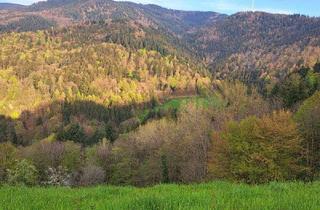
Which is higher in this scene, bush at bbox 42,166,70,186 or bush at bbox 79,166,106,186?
bush at bbox 42,166,70,186

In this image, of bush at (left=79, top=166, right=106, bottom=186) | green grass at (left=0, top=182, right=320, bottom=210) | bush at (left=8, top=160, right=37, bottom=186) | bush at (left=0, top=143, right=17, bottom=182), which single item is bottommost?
bush at (left=79, top=166, right=106, bottom=186)

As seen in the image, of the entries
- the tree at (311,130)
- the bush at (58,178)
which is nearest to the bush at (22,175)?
the bush at (58,178)

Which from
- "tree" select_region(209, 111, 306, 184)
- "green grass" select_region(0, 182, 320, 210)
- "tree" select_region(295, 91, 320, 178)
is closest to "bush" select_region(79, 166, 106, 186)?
"tree" select_region(209, 111, 306, 184)

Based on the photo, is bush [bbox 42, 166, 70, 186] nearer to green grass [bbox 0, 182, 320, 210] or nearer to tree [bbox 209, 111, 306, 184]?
tree [bbox 209, 111, 306, 184]

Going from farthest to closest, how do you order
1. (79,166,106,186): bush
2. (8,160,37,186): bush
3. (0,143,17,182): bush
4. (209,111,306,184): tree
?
(0,143,17,182): bush → (79,166,106,186): bush → (209,111,306,184): tree → (8,160,37,186): bush

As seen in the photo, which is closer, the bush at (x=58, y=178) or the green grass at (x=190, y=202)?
the green grass at (x=190, y=202)

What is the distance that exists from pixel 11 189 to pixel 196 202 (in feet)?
18.4

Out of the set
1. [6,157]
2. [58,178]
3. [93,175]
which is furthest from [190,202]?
[6,157]

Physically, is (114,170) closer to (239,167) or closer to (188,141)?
(188,141)

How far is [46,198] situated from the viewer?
30.9 ft

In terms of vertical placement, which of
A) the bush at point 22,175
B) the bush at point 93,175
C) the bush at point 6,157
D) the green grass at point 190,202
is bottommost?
Result: the bush at point 93,175

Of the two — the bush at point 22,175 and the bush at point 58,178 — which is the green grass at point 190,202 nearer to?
the bush at point 22,175

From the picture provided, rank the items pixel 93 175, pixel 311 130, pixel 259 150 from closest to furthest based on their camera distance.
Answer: pixel 259 150 → pixel 311 130 → pixel 93 175

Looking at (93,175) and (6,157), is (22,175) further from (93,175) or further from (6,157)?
(6,157)
